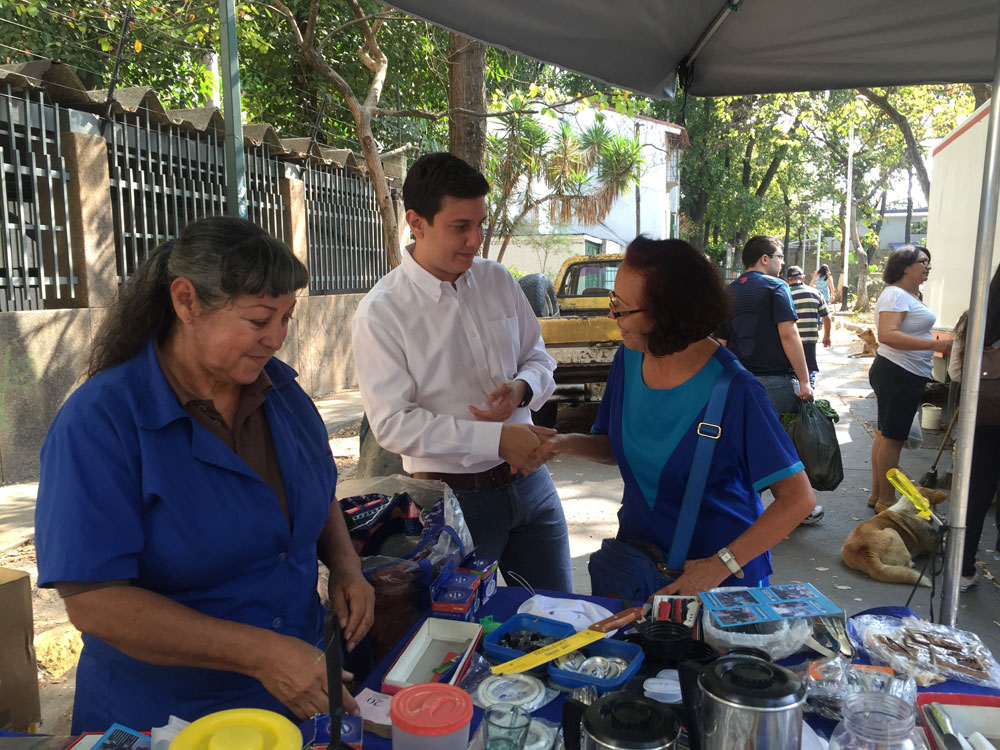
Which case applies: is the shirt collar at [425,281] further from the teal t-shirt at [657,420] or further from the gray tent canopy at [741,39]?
the gray tent canopy at [741,39]

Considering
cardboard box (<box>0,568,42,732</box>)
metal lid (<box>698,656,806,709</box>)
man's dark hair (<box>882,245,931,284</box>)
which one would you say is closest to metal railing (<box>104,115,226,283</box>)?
cardboard box (<box>0,568,42,732</box>)

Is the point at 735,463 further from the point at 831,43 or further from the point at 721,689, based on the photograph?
the point at 831,43

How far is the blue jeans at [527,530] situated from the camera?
8.71 feet

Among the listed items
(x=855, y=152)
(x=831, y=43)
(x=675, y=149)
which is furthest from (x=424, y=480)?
(x=855, y=152)

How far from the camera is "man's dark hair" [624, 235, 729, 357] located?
2197 mm

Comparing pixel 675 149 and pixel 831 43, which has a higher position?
pixel 675 149

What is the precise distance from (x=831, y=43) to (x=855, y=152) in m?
39.3

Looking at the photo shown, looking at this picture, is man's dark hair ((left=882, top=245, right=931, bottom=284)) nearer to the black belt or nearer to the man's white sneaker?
the man's white sneaker

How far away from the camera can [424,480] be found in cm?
258

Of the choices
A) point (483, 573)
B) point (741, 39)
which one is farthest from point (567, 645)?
point (741, 39)

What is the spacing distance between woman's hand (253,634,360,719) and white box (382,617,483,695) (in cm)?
13

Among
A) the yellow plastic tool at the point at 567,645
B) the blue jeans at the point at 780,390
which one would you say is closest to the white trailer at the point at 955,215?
the blue jeans at the point at 780,390

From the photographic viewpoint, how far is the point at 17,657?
239 centimetres

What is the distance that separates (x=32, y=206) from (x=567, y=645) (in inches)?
258
